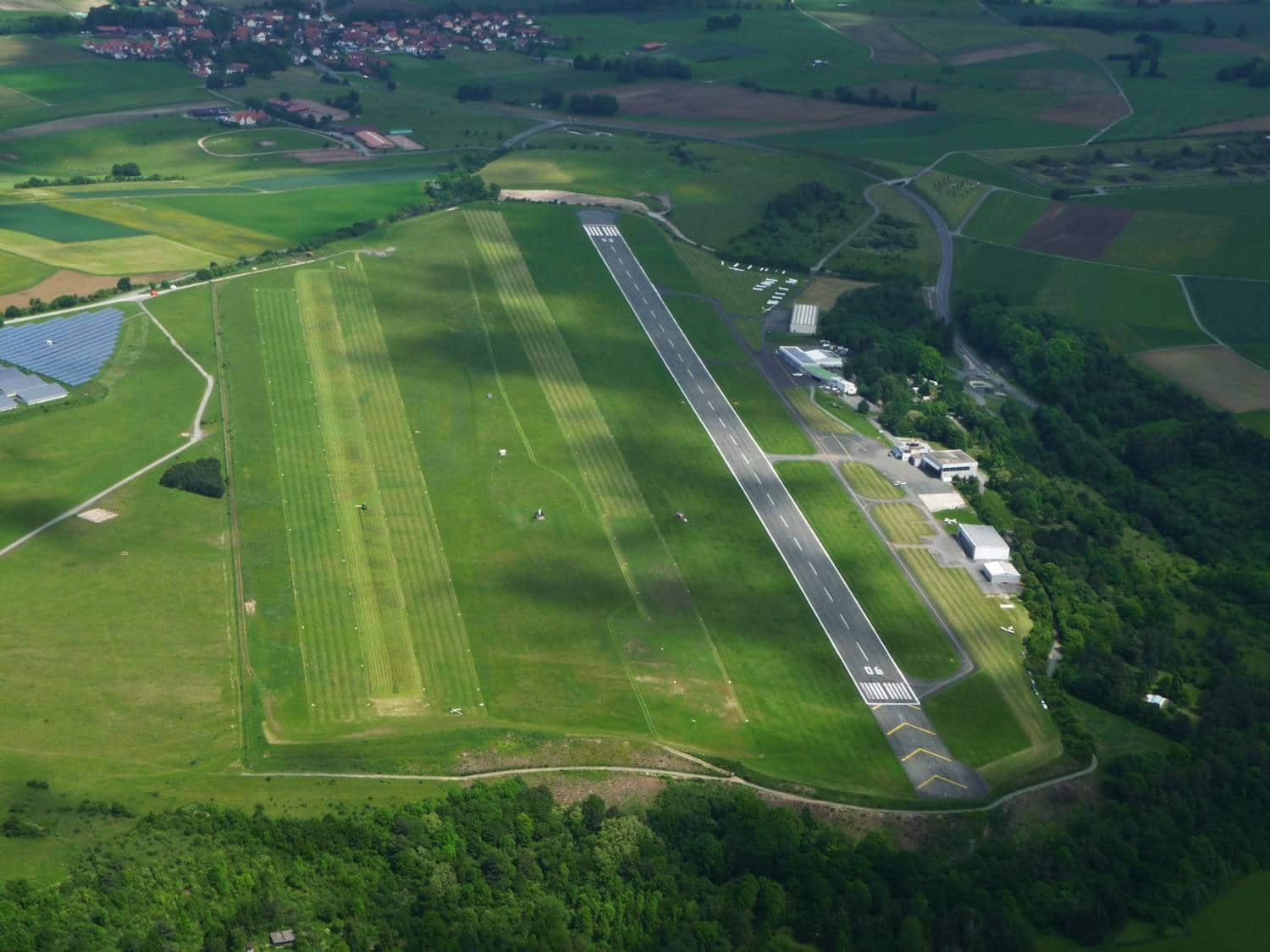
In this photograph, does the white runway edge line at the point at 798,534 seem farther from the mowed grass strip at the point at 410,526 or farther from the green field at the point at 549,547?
the mowed grass strip at the point at 410,526

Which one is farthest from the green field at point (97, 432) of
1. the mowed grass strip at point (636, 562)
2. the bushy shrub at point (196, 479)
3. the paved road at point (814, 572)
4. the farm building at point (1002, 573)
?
the farm building at point (1002, 573)

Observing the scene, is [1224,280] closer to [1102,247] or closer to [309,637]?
[1102,247]

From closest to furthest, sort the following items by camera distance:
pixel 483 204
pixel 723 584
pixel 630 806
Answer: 1. pixel 630 806
2. pixel 723 584
3. pixel 483 204

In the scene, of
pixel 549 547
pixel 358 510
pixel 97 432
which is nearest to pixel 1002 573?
pixel 549 547

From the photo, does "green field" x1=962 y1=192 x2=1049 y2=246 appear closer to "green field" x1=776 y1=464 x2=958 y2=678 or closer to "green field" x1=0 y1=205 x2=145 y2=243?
"green field" x1=776 y1=464 x2=958 y2=678

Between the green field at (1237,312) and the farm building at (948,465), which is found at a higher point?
the green field at (1237,312)

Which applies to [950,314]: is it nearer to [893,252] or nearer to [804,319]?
[893,252]

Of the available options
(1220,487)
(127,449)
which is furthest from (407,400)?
(1220,487)
